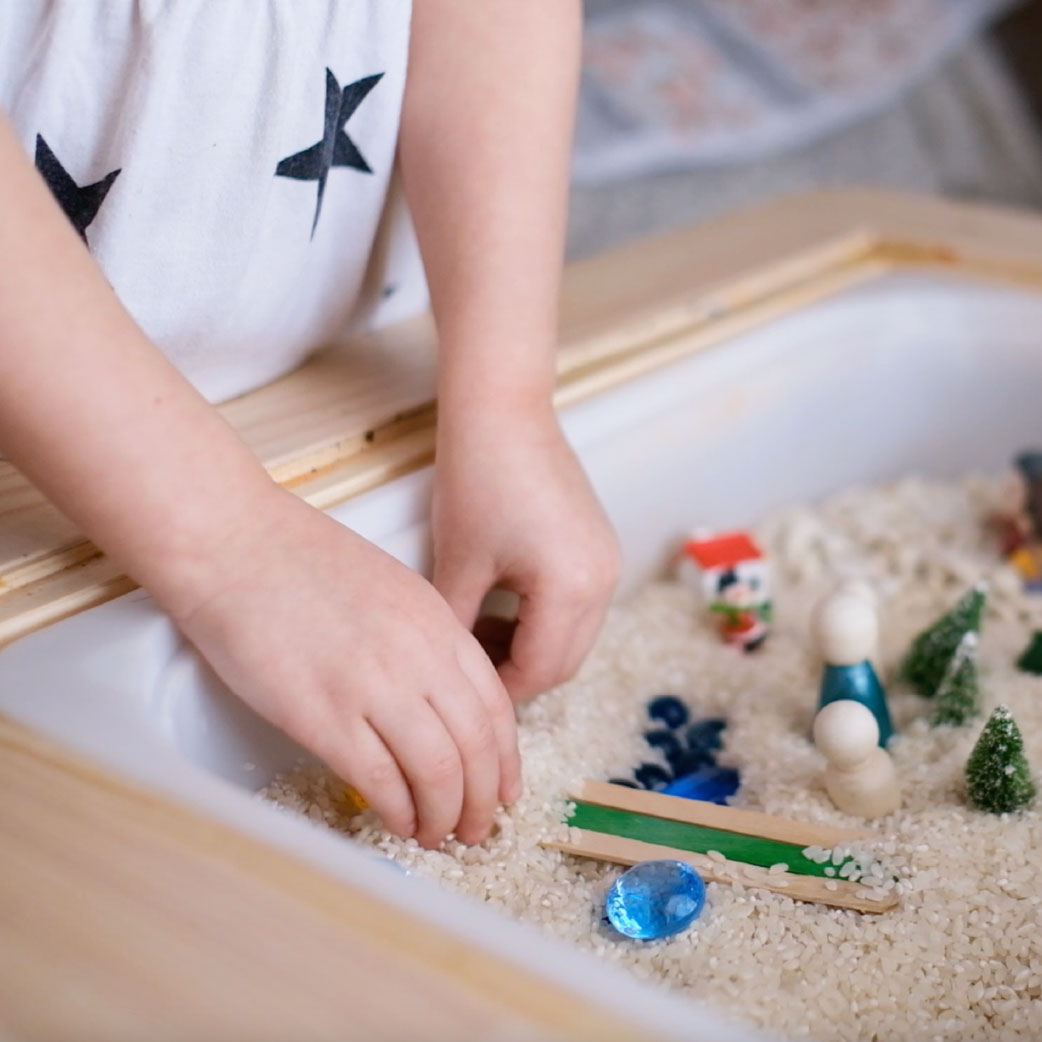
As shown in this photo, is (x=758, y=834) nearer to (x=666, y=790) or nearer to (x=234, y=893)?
(x=666, y=790)

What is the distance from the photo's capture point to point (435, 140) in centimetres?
74

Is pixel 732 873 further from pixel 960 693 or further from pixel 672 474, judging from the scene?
pixel 672 474

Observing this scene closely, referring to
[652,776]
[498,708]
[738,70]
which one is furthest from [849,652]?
[738,70]

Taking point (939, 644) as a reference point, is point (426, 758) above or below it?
above

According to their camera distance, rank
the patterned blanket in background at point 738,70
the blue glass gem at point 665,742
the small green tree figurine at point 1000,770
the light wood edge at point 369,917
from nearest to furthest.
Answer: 1. the light wood edge at point 369,917
2. the small green tree figurine at point 1000,770
3. the blue glass gem at point 665,742
4. the patterned blanket in background at point 738,70

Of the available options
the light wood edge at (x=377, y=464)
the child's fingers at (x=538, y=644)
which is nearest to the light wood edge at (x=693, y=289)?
the light wood edge at (x=377, y=464)

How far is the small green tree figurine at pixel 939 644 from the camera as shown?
74 centimetres

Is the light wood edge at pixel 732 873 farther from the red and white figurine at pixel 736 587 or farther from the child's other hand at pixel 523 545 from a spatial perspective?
the red and white figurine at pixel 736 587

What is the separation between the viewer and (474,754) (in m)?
0.54

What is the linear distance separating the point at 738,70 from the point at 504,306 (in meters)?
1.94

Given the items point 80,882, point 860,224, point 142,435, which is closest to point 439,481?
point 142,435

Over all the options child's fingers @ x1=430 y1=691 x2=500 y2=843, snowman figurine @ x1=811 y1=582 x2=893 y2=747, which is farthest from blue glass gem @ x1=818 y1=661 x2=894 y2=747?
child's fingers @ x1=430 y1=691 x2=500 y2=843

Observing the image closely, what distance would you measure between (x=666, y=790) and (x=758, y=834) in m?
0.09

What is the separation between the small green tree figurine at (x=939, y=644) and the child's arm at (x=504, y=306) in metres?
0.21
